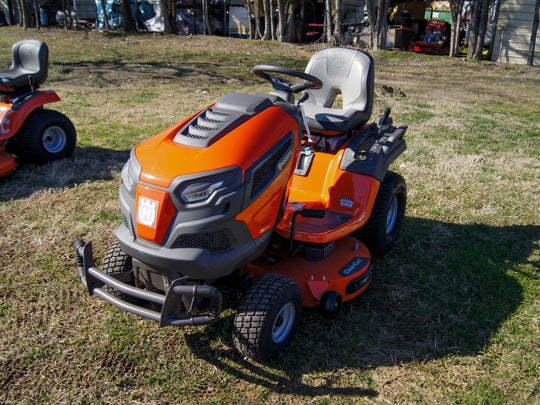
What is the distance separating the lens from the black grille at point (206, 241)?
2.36m

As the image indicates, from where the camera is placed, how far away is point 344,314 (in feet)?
10.1

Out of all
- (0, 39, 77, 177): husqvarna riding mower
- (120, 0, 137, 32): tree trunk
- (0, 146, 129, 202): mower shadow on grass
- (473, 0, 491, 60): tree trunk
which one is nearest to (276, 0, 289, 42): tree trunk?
(120, 0, 137, 32): tree trunk

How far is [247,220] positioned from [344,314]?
Result: 974 mm

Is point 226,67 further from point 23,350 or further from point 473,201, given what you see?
point 23,350

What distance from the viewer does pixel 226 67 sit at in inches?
488

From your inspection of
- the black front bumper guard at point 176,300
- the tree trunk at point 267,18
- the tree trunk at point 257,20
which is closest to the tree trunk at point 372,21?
the tree trunk at point 267,18

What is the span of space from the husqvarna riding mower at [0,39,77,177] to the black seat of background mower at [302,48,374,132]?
2.85 metres

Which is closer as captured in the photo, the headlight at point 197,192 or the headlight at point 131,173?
the headlight at point 197,192

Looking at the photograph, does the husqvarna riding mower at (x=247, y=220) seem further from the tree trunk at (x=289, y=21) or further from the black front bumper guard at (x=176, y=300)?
the tree trunk at (x=289, y=21)

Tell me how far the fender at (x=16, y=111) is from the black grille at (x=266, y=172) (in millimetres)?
3356

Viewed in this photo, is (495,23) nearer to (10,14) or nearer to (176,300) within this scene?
(176,300)

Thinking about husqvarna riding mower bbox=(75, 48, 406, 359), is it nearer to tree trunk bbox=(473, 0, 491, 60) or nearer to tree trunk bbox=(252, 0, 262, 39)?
tree trunk bbox=(473, 0, 491, 60)

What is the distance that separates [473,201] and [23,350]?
12.7 feet

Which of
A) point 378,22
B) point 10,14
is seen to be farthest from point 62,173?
point 10,14
